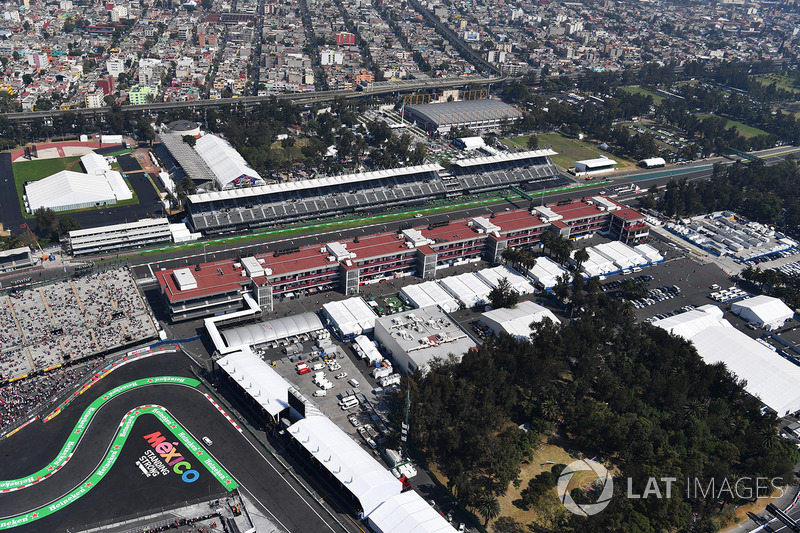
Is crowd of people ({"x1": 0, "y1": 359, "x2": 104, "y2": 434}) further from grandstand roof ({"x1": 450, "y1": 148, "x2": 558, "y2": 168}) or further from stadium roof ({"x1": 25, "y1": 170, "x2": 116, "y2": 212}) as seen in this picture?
grandstand roof ({"x1": 450, "y1": 148, "x2": 558, "y2": 168})

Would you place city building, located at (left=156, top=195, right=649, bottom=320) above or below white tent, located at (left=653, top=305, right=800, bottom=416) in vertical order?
above

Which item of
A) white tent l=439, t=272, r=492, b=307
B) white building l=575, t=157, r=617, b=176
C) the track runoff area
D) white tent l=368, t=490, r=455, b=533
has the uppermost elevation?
white tent l=368, t=490, r=455, b=533

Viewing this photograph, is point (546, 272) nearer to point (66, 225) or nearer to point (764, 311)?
point (764, 311)

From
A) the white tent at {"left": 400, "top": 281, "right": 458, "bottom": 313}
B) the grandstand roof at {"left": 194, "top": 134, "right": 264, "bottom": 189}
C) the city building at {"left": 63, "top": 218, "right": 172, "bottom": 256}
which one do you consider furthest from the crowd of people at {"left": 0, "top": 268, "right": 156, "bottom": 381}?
the grandstand roof at {"left": 194, "top": 134, "right": 264, "bottom": 189}

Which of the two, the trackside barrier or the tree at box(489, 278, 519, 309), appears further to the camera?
the tree at box(489, 278, 519, 309)

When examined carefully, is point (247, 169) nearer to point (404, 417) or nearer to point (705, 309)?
point (404, 417)

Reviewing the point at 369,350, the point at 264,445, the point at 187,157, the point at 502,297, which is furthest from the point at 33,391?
the point at 187,157
